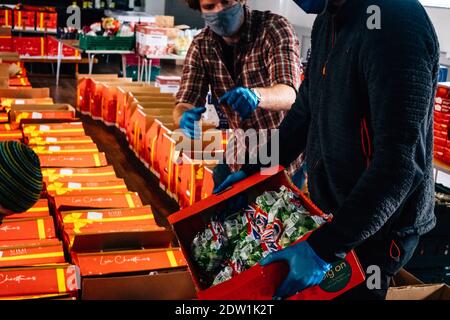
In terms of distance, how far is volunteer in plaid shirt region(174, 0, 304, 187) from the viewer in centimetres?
262

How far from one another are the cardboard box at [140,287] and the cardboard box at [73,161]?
55.3 inches

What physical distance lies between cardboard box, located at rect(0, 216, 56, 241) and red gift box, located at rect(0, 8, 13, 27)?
24.1 feet

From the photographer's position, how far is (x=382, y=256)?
1488mm

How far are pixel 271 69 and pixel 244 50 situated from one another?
161 millimetres

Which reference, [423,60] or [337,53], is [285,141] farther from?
[423,60]

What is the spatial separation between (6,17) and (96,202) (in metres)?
7.22

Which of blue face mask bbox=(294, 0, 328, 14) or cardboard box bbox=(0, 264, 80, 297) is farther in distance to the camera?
cardboard box bbox=(0, 264, 80, 297)

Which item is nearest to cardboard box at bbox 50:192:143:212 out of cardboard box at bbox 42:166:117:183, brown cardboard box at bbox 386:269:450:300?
cardboard box at bbox 42:166:117:183

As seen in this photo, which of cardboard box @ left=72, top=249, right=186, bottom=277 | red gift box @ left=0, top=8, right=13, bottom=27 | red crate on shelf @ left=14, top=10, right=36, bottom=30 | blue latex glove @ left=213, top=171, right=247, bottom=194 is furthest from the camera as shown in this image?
red crate on shelf @ left=14, top=10, right=36, bottom=30

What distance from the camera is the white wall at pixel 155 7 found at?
13.2m

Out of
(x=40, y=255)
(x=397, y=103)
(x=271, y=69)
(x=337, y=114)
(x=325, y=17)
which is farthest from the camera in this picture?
→ (x=271, y=69)

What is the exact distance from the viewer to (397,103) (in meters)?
1.27

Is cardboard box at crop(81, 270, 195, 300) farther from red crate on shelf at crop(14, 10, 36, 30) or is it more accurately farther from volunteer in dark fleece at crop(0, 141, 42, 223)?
red crate on shelf at crop(14, 10, 36, 30)

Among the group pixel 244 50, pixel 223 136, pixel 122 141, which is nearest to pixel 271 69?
pixel 244 50
